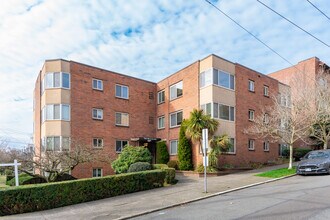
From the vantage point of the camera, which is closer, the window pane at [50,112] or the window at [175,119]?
the window pane at [50,112]

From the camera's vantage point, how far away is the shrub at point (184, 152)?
23.3 metres

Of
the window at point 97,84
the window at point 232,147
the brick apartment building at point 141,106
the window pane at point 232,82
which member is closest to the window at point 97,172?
the brick apartment building at point 141,106

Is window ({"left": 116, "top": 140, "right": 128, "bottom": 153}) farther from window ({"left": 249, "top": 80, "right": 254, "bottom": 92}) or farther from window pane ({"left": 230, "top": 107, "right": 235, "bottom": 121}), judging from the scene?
window ({"left": 249, "top": 80, "right": 254, "bottom": 92})

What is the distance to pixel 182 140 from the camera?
78.6 feet

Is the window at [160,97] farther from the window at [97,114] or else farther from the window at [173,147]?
the window at [97,114]

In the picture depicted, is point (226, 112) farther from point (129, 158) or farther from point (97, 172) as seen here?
point (97, 172)

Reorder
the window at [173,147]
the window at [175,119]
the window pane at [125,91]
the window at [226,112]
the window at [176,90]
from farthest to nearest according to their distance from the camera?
the window pane at [125,91], the window at [176,90], the window at [175,119], the window at [173,147], the window at [226,112]

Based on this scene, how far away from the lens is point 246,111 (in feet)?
84.8

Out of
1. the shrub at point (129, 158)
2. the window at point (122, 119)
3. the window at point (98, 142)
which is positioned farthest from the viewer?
the window at point (122, 119)

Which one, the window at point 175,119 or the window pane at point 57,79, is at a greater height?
the window pane at point 57,79

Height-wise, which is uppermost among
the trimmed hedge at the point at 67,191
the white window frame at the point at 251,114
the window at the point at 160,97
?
the window at the point at 160,97

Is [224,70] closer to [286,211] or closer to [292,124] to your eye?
[292,124]

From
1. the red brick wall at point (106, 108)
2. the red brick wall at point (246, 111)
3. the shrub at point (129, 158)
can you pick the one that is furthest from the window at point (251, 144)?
the shrub at point (129, 158)

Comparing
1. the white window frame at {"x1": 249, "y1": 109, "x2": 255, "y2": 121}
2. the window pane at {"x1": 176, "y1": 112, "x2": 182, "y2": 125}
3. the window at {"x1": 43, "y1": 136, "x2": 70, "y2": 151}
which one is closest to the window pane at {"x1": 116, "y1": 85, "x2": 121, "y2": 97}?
the window pane at {"x1": 176, "y1": 112, "x2": 182, "y2": 125}
